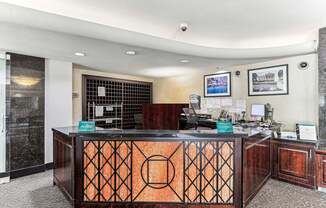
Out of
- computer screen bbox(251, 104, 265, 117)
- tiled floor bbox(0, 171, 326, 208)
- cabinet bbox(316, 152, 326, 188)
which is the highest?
computer screen bbox(251, 104, 265, 117)

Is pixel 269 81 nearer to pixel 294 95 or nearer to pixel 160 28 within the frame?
pixel 294 95

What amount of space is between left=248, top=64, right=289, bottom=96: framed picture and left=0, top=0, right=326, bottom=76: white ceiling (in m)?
0.56

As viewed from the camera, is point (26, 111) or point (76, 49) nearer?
point (76, 49)

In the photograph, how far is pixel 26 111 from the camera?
13.2 feet

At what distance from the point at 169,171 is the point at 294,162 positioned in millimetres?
2324

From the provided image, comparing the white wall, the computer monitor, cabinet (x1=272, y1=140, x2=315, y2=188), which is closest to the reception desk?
cabinet (x1=272, y1=140, x2=315, y2=188)

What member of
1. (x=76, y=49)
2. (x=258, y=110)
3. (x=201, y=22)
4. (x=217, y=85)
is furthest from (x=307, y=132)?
(x=76, y=49)

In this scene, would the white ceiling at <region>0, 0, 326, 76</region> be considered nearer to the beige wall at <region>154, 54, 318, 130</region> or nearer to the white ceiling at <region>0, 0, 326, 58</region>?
the white ceiling at <region>0, 0, 326, 58</region>

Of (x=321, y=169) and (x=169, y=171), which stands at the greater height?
(x=169, y=171)

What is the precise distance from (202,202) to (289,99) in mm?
2852

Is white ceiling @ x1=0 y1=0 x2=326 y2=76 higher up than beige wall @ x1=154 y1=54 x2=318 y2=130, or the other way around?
white ceiling @ x1=0 y1=0 x2=326 y2=76

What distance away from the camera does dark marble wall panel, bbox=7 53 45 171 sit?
152 inches

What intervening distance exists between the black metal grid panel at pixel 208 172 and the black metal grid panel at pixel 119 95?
3968 millimetres

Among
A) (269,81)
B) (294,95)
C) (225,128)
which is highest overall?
(269,81)
